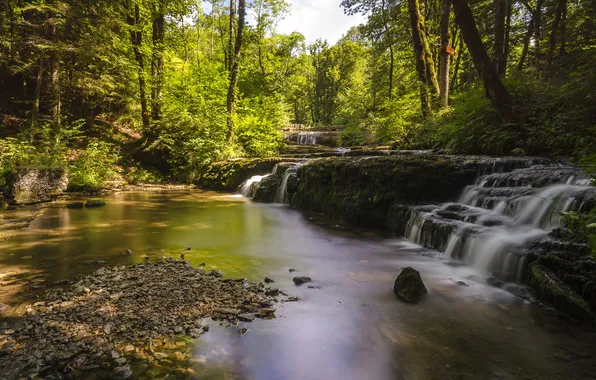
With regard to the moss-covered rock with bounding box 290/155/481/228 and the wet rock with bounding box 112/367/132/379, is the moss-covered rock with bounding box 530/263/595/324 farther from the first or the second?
the wet rock with bounding box 112/367/132/379

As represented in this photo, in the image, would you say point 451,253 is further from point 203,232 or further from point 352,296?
point 203,232

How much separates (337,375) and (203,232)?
5557mm

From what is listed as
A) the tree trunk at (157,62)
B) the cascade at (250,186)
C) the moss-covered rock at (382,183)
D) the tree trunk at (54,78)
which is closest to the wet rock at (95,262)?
the moss-covered rock at (382,183)

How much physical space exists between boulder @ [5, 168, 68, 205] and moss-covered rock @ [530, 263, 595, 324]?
13255 millimetres

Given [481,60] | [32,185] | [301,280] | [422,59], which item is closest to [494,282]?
[301,280]

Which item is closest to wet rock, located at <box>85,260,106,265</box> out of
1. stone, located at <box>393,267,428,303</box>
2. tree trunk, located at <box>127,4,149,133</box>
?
stone, located at <box>393,267,428,303</box>

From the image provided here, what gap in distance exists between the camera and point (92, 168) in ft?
46.9

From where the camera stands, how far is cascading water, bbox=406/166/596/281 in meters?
4.62

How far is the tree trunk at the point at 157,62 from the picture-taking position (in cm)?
1769

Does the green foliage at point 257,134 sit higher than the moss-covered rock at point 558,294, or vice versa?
the green foliage at point 257,134

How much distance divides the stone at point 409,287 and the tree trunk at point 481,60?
736cm

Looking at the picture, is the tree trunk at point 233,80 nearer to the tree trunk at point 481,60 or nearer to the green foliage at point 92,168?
the green foliage at point 92,168

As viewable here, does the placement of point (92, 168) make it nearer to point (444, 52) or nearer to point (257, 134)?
point (257, 134)

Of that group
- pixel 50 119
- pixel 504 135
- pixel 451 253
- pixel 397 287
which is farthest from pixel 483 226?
pixel 50 119
